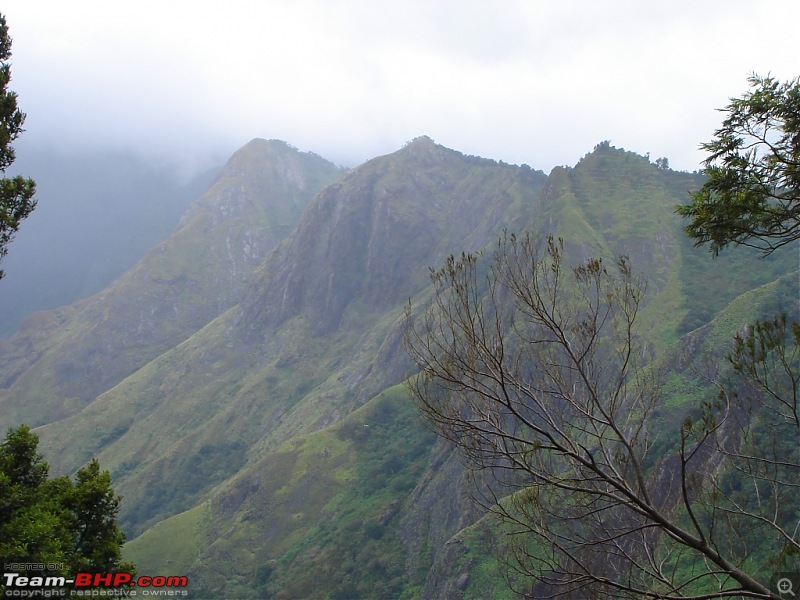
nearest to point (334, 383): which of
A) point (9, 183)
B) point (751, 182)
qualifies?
point (9, 183)

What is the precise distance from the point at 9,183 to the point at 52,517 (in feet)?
32.0

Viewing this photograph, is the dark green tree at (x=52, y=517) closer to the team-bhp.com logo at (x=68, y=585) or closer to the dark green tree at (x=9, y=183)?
the team-bhp.com logo at (x=68, y=585)

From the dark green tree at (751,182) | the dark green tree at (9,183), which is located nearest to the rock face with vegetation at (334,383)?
the dark green tree at (751,182)

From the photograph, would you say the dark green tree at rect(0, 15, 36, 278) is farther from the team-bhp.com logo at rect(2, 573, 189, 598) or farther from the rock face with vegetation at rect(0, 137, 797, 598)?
the rock face with vegetation at rect(0, 137, 797, 598)

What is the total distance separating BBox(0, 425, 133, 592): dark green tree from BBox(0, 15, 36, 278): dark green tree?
588 cm

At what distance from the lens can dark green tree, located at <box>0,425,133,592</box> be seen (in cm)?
1255

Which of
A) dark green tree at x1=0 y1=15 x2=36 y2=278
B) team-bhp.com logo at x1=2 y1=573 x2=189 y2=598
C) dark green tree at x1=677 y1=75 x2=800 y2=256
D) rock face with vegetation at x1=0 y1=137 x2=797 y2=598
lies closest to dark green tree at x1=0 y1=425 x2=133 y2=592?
team-bhp.com logo at x1=2 y1=573 x2=189 y2=598

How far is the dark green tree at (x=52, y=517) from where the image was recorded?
12.5 metres

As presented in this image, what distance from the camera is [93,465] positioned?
15938mm

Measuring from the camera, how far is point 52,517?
Result: 43.8 feet

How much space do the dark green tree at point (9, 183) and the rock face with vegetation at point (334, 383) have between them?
13817 mm

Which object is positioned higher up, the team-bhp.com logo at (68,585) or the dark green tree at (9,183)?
the dark green tree at (9,183)

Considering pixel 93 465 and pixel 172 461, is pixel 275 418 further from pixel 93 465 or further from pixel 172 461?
pixel 93 465

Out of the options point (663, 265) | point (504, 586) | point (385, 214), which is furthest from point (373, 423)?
point (385, 214)
